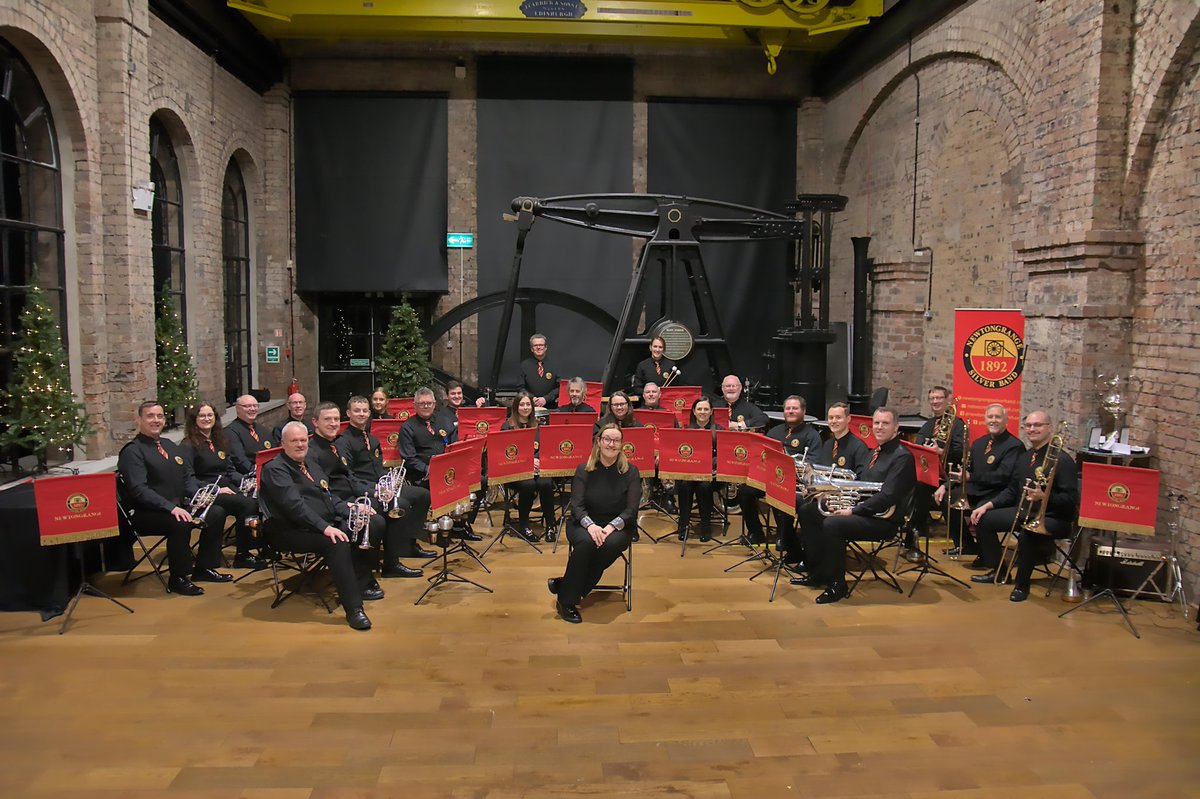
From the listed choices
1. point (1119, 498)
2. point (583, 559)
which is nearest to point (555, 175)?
point (583, 559)

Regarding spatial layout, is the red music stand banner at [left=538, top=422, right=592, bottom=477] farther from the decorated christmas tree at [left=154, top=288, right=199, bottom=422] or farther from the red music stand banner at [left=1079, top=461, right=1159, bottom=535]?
the decorated christmas tree at [left=154, top=288, right=199, bottom=422]

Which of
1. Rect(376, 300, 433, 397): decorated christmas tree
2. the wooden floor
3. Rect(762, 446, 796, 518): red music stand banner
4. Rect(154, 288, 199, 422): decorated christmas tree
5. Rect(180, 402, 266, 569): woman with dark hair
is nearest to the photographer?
the wooden floor

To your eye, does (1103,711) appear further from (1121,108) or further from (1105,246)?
(1121,108)

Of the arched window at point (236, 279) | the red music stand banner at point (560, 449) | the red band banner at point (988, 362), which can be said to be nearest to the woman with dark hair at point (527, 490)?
the red music stand banner at point (560, 449)

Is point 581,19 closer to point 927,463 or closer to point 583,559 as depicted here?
point 927,463

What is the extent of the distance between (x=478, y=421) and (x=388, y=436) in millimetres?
1012

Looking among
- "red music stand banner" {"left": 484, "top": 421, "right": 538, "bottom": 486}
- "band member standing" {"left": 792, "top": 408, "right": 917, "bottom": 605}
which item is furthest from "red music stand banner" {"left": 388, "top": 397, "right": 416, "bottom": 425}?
"band member standing" {"left": 792, "top": 408, "right": 917, "bottom": 605}

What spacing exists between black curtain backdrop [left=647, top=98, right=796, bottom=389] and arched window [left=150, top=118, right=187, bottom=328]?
7293 mm

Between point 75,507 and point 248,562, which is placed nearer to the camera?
point 75,507

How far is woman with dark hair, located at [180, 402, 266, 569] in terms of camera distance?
24.3ft

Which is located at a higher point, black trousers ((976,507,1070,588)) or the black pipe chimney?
the black pipe chimney

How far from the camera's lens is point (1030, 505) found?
7090 mm

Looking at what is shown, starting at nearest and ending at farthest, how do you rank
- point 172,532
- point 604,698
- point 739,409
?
1. point 604,698
2. point 172,532
3. point 739,409

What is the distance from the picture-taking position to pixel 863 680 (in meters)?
5.47
